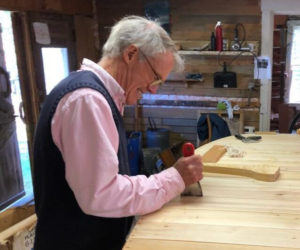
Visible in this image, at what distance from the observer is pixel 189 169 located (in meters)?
1.15

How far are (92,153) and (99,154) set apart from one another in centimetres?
2

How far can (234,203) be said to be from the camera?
1189 mm

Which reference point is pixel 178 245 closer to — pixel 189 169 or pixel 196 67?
pixel 189 169

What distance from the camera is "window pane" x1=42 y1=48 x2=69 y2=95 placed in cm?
355

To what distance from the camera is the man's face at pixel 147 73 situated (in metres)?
1.09

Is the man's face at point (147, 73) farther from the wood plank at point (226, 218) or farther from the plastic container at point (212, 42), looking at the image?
the plastic container at point (212, 42)

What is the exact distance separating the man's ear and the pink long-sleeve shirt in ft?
0.62

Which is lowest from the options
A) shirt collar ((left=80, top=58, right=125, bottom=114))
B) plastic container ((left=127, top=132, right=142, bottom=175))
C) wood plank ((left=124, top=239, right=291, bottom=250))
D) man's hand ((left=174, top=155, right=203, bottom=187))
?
plastic container ((left=127, top=132, right=142, bottom=175))

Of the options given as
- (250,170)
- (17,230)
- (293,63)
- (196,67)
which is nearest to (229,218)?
(250,170)

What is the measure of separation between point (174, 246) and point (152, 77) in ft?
1.70

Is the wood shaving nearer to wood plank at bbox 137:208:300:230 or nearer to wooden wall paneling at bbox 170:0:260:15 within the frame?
wood plank at bbox 137:208:300:230

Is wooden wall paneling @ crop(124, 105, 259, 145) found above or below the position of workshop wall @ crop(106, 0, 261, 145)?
below

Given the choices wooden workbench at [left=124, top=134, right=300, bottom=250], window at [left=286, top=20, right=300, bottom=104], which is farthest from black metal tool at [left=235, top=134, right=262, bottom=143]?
window at [left=286, top=20, right=300, bottom=104]

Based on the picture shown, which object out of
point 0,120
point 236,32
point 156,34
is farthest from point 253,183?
point 236,32
